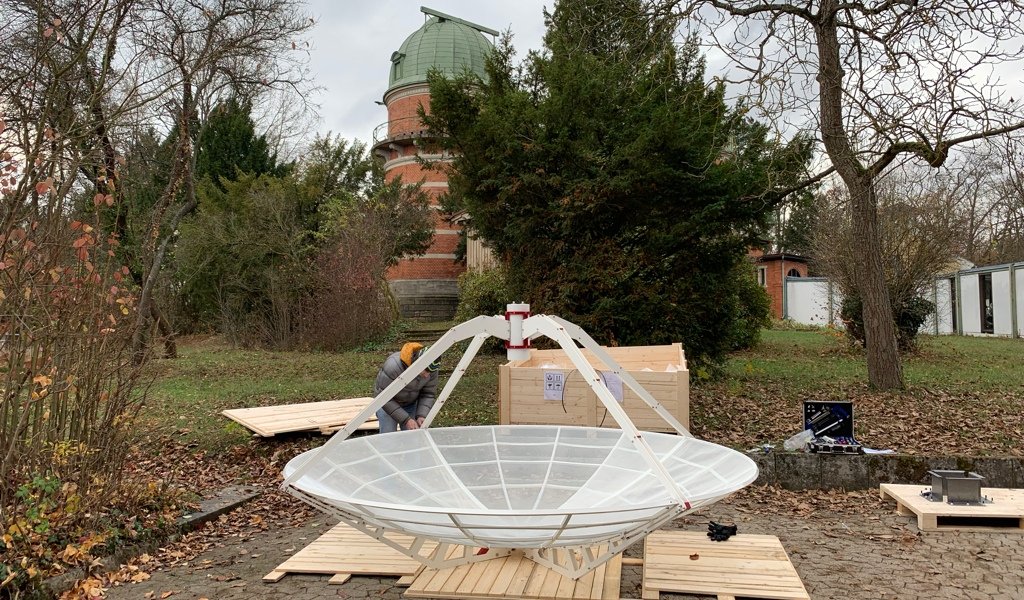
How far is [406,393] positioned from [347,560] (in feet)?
5.94

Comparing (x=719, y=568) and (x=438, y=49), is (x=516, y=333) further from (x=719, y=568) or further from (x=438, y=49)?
(x=438, y=49)

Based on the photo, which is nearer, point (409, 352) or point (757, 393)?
point (409, 352)

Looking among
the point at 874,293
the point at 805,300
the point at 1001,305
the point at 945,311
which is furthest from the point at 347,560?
the point at 805,300

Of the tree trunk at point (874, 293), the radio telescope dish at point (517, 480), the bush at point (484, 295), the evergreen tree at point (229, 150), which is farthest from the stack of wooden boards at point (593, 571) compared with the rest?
the evergreen tree at point (229, 150)

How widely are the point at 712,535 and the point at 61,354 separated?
4.71 m

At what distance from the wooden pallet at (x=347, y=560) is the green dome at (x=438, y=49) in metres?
30.1

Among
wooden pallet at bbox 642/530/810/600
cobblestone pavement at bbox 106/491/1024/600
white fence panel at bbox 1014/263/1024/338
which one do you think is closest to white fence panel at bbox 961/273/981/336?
white fence panel at bbox 1014/263/1024/338

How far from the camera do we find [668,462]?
4.52 m

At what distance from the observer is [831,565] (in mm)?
4957

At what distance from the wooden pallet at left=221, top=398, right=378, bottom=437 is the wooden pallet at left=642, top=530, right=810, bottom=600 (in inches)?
134

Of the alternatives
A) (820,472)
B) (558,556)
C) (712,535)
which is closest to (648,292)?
(820,472)

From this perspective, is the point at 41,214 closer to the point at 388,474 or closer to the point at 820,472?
the point at 388,474

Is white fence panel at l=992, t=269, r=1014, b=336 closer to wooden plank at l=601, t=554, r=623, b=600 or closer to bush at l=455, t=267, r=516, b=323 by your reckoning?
bush at l=455, t=267, r=516, b=323

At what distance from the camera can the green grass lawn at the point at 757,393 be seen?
8.18 meters
